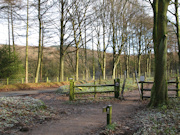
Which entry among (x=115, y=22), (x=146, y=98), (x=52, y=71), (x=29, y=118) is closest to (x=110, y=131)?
(x=29, y=118)

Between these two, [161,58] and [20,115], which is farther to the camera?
[161,58]

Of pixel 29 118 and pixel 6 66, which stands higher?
pixel 6 66

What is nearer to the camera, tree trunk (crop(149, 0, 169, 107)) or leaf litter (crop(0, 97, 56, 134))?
leaf litter (crop(0, 97, 56, 134))

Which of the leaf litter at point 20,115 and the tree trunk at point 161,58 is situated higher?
the tree trunk at point 161,58

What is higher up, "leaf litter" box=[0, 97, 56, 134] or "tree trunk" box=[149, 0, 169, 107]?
"tree trunk" box=[149, 0, 169, 107]

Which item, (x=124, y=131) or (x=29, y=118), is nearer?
(x=124, y=131)

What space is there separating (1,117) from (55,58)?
1333 inches

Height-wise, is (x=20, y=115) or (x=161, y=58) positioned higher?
(x=161, y=58)

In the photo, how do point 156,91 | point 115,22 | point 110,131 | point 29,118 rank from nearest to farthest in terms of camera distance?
point 110,131 < point 29,118 < point 156,91 < point 115,22

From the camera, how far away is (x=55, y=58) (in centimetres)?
3919

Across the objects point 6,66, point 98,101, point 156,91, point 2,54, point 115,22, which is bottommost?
point 98,101

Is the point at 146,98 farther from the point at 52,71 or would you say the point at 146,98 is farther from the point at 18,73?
the point at 52,71

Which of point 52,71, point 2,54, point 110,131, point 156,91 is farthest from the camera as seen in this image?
point 52,71

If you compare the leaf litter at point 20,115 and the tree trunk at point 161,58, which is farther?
the tree trunk at point 161,58
